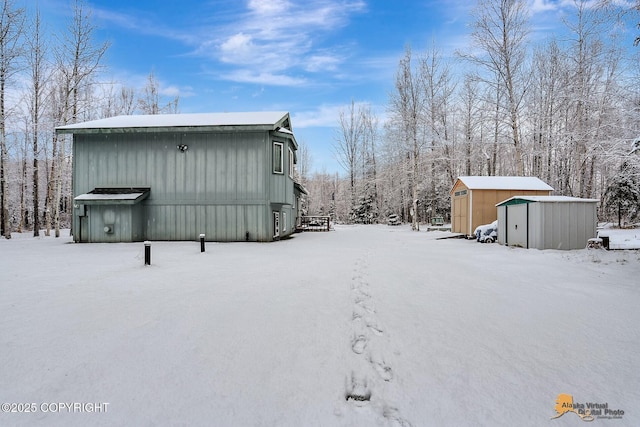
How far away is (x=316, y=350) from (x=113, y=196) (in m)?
13.0

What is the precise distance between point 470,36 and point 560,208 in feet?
47.3

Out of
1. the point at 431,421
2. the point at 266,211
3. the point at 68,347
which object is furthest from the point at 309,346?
the point at 266,211

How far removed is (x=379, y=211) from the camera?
123 ft

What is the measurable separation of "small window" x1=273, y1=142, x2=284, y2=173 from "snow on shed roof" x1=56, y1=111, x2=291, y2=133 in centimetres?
92

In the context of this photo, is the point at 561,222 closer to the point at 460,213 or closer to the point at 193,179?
the point at 460,213

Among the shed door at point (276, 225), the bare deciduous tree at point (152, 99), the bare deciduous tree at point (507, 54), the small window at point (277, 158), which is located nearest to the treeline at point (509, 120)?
the bare deciduous tree at point (507, 54)

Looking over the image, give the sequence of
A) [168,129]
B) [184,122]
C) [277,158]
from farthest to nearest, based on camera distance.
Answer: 1. [277,158]
2. [184,122]
3. [168,129]

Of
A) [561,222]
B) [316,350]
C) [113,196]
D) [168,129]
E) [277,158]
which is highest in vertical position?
[168,129]

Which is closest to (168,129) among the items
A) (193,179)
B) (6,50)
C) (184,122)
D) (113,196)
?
(184,122)

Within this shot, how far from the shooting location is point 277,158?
13789 millimetres

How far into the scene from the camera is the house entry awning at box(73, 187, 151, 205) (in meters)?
12.3

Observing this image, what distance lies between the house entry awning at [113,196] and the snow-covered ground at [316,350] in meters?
7.45

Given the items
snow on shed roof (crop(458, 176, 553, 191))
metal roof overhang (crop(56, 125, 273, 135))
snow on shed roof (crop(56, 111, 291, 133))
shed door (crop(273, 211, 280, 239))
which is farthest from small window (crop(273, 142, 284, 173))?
snow on shed roof (crop(458, 176, 553, 191))

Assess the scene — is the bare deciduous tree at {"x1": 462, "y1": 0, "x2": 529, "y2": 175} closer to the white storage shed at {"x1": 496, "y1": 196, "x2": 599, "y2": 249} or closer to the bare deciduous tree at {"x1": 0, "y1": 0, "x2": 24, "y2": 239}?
the white storage shed at {"x1": 496, "y1": 196, "x2": 599, "y2": 249}
